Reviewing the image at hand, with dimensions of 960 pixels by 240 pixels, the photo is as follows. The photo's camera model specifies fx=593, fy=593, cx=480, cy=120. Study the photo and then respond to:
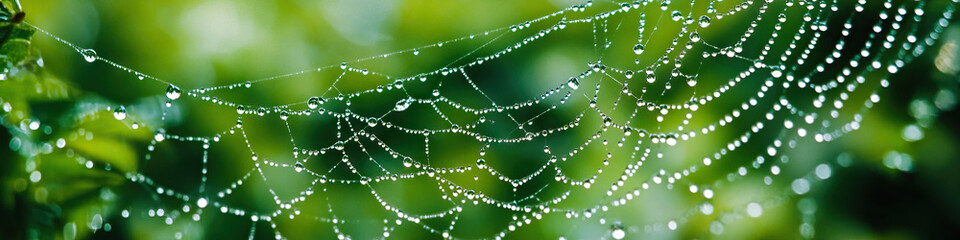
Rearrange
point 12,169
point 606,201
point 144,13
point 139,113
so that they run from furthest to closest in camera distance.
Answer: point 144,13, point 606,201, point 139,113, point 12,169

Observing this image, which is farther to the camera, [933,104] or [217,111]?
[217,111]

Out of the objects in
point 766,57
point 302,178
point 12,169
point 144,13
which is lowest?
point 12,169

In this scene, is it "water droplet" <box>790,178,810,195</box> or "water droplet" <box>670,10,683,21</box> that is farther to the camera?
"water droplet" <box>790,178,810,195</box>

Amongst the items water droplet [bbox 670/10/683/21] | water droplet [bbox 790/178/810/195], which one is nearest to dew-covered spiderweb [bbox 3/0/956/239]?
water droplet [bbox 790/178/810/195]

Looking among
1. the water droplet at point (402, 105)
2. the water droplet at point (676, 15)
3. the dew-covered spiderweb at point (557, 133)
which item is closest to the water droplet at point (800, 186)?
the dew-covered spiderweb at point (557, 133)

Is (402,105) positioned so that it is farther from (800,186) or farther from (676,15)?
(800,186)

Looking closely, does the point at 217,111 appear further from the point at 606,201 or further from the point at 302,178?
the point at 606,201

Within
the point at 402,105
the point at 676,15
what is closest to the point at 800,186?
the point at 676,15

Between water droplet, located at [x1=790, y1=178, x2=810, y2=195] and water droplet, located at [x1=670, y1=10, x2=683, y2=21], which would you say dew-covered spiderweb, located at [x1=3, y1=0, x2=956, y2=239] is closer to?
water droplet, located at [x1=790, y1=178, x2=810, y2=195]

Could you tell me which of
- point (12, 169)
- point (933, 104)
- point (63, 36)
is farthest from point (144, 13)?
point (933, 104)
